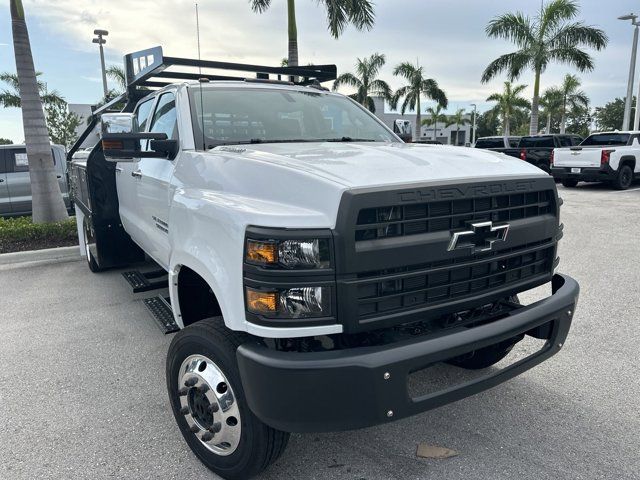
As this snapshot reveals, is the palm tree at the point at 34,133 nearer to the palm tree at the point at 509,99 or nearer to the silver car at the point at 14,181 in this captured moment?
the silver car at the point at 14,181

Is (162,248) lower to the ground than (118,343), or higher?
higher

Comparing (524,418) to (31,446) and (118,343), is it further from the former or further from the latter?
(118,343)

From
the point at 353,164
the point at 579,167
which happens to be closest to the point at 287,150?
the point at 353,164

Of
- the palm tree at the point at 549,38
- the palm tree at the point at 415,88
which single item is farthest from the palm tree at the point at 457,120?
the palm tree at the point at 549,38

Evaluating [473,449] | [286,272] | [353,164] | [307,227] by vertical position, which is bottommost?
[473,449]

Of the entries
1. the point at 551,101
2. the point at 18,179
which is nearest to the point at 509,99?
the point at 551,101

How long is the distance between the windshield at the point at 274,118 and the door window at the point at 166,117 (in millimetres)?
215

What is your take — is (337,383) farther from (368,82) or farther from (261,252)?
(368,82)

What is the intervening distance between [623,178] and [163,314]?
15.0 meters

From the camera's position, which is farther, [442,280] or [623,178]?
[623,178]

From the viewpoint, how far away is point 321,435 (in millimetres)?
2939

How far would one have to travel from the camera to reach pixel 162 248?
3693 mm

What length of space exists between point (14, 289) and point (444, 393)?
555 cm

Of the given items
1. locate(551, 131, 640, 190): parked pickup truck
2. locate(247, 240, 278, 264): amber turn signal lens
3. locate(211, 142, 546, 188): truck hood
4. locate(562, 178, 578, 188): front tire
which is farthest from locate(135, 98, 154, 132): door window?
locate(562, 178, 578, 188): front tire
